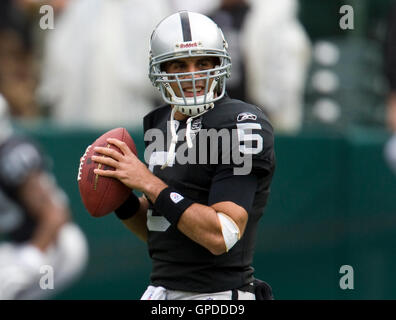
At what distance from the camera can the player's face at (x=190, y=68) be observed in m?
4.25

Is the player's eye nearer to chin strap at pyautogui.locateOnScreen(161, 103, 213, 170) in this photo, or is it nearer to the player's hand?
chin strap at pyautogui.locateOnScreen(161, 103, 213, 170)

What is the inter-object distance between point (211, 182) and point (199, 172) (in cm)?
7

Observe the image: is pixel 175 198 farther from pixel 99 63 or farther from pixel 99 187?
pixel 99 63

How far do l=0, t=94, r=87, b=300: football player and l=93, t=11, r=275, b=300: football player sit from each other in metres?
3.11

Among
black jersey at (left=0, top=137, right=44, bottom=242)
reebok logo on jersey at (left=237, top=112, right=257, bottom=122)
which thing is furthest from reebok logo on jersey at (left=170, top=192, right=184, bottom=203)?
black jersey at (left=0, top=137, right=44, bottom=242)

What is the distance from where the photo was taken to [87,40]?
8.02m

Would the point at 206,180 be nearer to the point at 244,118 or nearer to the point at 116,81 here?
the point at 244,118

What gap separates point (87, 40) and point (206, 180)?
404 cm

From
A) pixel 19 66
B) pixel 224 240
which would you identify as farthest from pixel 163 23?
pixel 19 66

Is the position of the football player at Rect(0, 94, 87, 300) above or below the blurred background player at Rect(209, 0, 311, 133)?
below

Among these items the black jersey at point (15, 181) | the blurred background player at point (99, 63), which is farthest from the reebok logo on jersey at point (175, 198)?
the blurred background player at point (99, 63)

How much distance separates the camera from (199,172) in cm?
420

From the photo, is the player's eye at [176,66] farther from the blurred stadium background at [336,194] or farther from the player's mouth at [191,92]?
the blurred stadium background at [336,194]

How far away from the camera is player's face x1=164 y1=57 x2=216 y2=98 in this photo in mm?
4246
